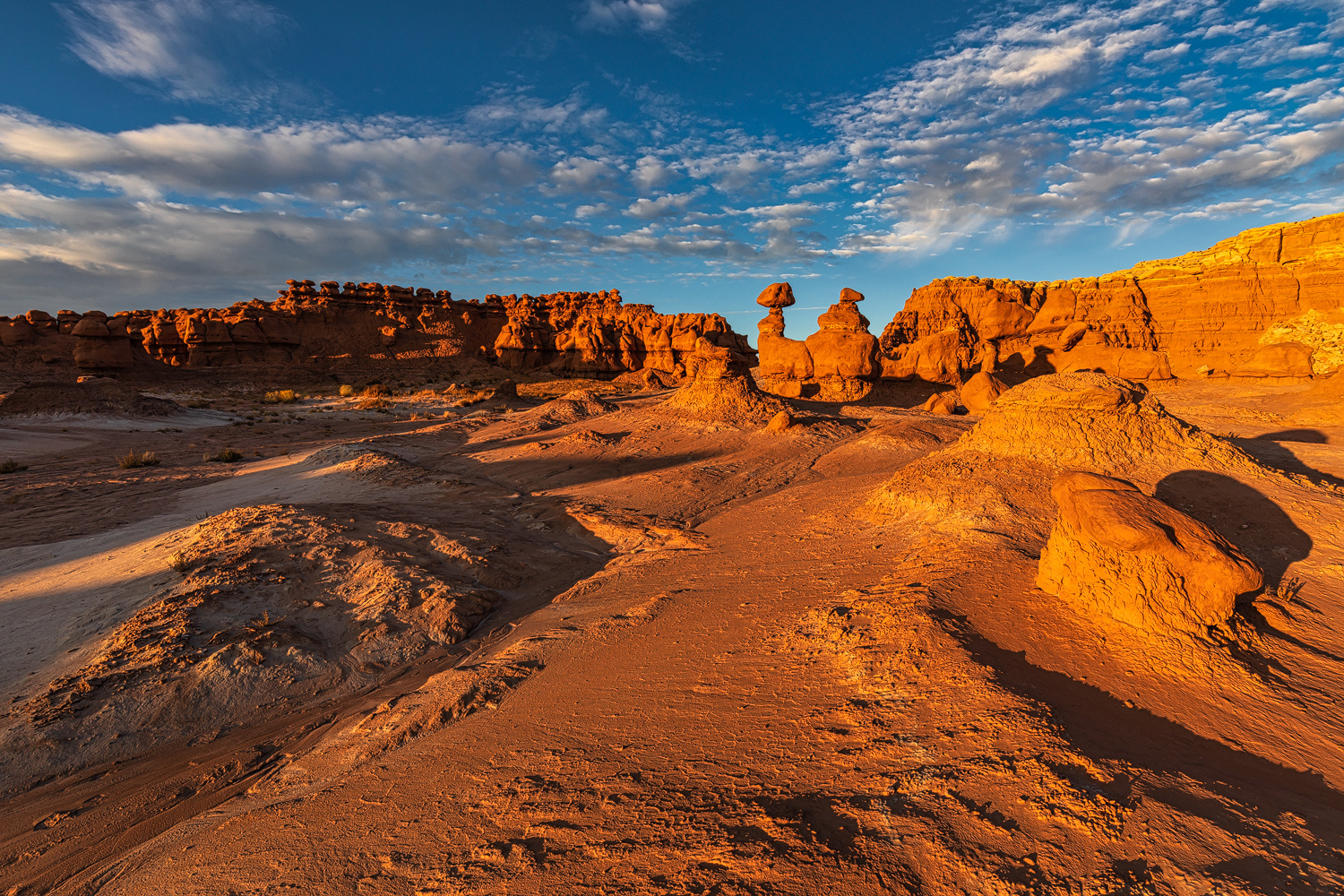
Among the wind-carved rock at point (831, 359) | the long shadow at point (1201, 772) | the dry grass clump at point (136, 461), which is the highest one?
the wind-carved rock at point (831, 359)

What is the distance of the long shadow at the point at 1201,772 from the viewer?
7.83ft

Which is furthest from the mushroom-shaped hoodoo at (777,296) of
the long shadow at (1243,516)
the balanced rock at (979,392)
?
the long shadow at (1243,516)

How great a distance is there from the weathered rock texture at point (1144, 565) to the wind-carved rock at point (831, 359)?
20942mm

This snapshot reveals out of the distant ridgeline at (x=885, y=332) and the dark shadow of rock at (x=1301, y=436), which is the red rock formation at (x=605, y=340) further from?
the dark shadow of rock at (x=1301, y=436)

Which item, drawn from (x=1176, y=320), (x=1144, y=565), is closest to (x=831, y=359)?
(x=1144, y=565)

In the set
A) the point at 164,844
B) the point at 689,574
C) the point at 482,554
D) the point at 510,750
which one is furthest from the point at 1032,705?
the point at 482,554

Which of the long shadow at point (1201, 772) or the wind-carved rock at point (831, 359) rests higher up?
the wind-carved rock at point (831, 359)

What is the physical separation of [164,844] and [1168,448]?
38.3 feet

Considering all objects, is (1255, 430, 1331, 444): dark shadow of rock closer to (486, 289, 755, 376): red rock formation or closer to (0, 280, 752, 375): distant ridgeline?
(0, 280, 752, 375): distant ridgeline

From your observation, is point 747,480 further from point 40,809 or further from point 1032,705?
point 40,809

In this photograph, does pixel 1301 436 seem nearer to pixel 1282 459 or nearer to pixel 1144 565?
pixel 1282 459

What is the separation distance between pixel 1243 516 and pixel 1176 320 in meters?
39.0

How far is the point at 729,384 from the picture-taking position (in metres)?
17.5

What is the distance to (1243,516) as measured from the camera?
636cm
